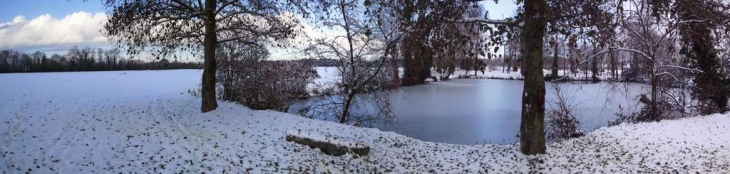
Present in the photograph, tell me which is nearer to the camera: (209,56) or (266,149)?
(266,149)

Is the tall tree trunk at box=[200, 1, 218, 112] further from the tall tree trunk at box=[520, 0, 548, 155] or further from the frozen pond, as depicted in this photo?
the tall tree trunk at box=[520, 0, 548, 155]

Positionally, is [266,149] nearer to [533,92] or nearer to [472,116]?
[533,92]

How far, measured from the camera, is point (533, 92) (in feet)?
29.2

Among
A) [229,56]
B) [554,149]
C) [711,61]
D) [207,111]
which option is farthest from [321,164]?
[711,61]

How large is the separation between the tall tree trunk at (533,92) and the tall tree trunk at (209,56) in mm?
7660

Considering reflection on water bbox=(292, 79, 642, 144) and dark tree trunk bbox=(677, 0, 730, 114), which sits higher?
dark tree trunk bbox=(677, 0, 730, 114)

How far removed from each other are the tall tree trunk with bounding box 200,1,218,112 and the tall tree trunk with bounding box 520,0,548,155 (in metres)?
7.66

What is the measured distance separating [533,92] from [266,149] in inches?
201

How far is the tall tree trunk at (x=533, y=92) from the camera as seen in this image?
28.3 feet

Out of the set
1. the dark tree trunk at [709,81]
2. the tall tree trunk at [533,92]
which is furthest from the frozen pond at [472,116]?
the tall tree trunk at [533,92]

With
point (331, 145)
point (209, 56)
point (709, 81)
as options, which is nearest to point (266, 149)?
point (331, 145)

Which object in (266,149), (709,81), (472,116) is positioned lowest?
(472,116)

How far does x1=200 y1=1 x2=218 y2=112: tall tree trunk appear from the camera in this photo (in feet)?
39.4

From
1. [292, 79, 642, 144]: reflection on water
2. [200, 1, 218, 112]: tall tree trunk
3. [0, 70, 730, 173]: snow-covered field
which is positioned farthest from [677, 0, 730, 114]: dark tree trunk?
[200, 1, 218, 112]: tall tree trunk
